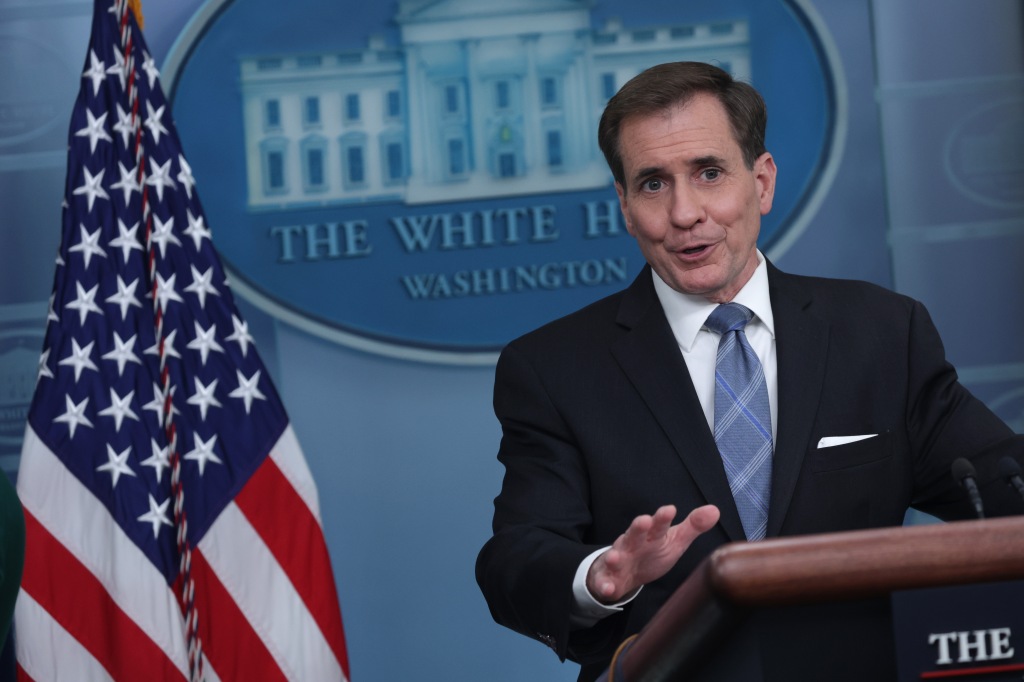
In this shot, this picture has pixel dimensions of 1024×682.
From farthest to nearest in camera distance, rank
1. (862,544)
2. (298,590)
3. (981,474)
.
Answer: (298,590), (981,474), (862,544)

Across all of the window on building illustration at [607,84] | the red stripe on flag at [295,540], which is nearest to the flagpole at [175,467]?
the red stripe on flag at [295,540]

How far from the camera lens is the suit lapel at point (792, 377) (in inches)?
66.8

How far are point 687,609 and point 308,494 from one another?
2037mm

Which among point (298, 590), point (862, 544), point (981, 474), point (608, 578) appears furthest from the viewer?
point (298, 590)

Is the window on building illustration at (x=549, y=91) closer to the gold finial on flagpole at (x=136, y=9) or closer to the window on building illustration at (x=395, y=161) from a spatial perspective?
the window on building illustration at (x=395, y=161)

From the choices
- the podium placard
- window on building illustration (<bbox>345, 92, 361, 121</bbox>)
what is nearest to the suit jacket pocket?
the podium placard

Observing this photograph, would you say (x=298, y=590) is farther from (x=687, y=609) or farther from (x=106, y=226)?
(x=687, y=609)

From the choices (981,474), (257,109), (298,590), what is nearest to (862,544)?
(981,474)

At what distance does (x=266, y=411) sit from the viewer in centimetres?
290

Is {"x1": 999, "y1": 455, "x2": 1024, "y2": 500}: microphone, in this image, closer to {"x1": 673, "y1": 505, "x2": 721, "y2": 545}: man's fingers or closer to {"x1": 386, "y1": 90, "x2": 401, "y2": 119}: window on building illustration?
{"x1": 673, "y1": 505, "x2": 721, "y2": 545}: man's fingers

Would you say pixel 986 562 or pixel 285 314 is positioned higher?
pixel 285 314

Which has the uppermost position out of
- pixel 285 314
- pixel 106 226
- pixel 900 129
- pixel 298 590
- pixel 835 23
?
pixel 835 23

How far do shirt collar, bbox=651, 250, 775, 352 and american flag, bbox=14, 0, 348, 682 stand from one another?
1.28 m

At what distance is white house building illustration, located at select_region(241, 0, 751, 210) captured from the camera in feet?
10.8
